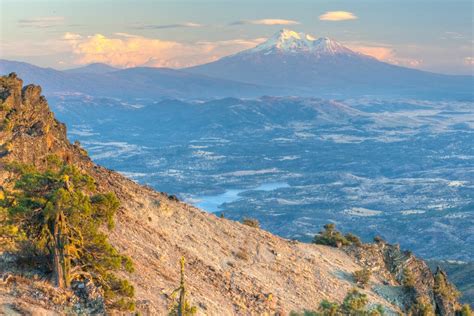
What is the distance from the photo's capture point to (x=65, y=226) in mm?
20281

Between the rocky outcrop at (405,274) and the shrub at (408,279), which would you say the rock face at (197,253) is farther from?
the shrub at (408,279)

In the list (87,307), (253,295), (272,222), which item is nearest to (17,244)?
(87,307)

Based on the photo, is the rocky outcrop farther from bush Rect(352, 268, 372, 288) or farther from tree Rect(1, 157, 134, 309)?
tree Rect(1, 157, 134, 309)

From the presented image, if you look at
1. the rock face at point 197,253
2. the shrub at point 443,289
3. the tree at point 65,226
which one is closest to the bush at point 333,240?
the rock face at point 197,253

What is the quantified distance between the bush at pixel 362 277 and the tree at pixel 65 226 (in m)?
18.7

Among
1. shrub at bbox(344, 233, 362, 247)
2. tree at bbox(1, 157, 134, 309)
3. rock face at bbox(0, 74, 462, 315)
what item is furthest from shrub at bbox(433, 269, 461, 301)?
→ tree at bbox(1, 157, 134, 309)

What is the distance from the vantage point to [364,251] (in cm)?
4353

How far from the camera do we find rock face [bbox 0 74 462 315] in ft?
93.9

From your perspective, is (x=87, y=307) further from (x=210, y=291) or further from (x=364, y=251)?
(x=364, y=251)

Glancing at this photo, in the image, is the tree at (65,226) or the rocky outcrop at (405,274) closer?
the tree at (65,226)

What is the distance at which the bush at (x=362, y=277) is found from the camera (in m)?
37.6

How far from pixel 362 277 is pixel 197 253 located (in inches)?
416

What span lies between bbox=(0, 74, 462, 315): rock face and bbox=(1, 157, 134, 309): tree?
309 centimetres

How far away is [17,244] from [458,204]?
543 feet
